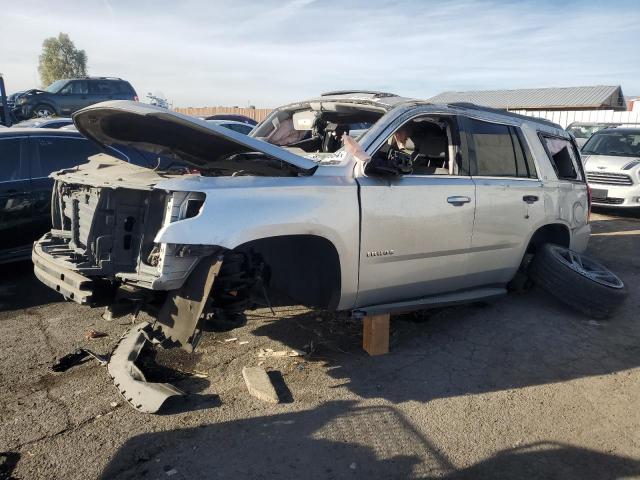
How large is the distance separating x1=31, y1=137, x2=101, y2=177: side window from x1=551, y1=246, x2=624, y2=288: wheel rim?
5.13m

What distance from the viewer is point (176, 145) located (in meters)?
3.90

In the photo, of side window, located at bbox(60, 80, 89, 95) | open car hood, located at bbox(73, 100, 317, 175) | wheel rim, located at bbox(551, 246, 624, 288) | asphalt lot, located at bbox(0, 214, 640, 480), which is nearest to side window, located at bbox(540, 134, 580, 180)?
wheel rim, located at bbox(551, 246, 624, 288)

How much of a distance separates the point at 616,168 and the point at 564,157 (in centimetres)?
636

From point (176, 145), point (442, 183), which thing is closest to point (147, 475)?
point (176, 145)

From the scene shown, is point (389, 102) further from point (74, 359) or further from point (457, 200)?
point (74, 359)

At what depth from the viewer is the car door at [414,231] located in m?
3.82

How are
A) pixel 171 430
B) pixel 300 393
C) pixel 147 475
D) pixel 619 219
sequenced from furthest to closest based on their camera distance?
pixel 619 219 → pixel 300 393 → pixel 171 430 → pixel 147 475

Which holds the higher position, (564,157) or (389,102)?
(389,102)

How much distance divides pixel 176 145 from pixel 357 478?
260 cm

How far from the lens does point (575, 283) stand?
4996mm

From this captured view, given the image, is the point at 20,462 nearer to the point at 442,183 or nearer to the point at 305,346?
the point at 305,346

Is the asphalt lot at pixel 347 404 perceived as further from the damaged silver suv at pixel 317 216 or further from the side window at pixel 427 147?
the side window at pixel 427 147

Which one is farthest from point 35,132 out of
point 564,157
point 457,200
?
point 564,157

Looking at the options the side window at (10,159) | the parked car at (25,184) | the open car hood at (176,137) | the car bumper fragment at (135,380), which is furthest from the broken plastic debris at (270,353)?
the side window at (10,159)
